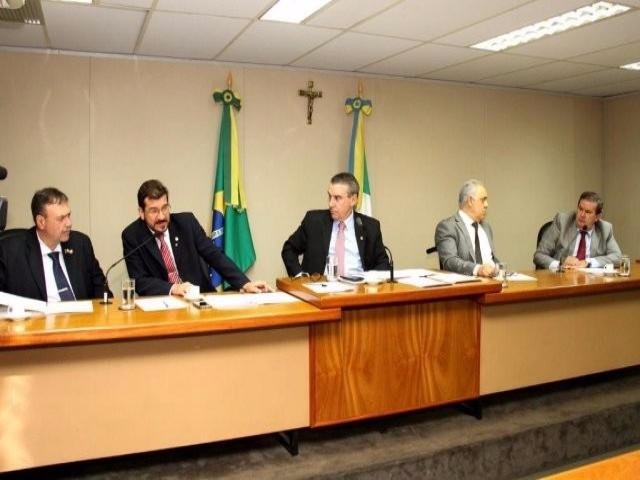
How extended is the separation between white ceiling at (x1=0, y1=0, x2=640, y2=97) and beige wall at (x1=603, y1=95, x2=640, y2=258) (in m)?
1.35

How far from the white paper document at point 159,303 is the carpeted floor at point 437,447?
0.67 meters

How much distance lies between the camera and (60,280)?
3234 millimetres

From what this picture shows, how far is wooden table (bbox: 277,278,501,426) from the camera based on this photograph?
2.76m

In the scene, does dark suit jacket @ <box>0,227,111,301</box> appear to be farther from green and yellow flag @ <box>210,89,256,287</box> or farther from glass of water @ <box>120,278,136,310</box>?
green and yellow flag @ <box>210,89,256,287</box>

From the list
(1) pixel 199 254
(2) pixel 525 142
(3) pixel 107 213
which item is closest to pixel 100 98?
(3) pixel 107 213

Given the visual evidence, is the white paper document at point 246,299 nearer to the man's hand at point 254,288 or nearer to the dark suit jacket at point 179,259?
the man's hand at point 254,288

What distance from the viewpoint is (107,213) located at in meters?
4.91

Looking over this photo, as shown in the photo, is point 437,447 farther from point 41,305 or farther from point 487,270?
point 41,305

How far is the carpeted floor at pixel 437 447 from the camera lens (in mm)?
2576

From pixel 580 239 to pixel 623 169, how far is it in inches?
125

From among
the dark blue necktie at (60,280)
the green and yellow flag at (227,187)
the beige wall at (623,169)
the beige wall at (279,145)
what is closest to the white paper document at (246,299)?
the dark blue necktie at (60,280)

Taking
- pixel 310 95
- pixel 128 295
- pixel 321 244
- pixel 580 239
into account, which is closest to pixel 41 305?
pixel 128 295

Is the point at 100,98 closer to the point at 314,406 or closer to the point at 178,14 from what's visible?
the point at 178,14

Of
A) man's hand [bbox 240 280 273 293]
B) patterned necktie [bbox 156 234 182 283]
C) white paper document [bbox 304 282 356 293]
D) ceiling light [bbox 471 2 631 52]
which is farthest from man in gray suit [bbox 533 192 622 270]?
patterned necktie [bbox 156 234 182 283]
